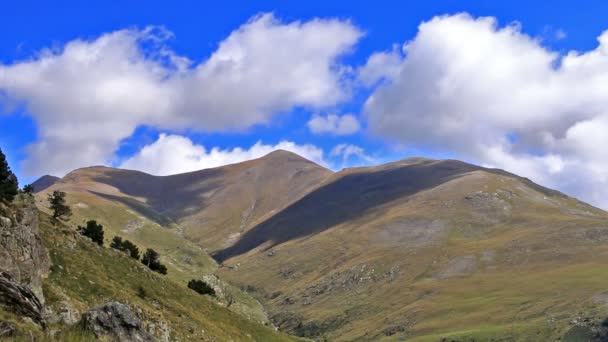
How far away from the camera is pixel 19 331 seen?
11.6m

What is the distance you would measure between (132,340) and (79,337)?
375 inches

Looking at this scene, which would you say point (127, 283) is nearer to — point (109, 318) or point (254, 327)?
point (254, 327)

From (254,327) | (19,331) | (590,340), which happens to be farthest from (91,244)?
(590,340)

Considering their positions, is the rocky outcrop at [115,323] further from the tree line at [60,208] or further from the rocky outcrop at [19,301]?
the tree line at [60,208]

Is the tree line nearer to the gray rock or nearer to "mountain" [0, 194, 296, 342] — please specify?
"mountain" [0, 194, 296, 342]

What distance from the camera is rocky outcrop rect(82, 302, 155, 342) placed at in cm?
1839

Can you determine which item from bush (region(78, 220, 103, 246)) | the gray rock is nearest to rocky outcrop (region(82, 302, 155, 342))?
the gray rock

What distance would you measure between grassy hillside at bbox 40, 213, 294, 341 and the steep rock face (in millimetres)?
1700

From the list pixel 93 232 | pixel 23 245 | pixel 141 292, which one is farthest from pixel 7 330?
pixel 93 232

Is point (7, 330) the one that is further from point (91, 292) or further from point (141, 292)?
point (141, 292)

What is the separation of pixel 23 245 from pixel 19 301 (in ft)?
116

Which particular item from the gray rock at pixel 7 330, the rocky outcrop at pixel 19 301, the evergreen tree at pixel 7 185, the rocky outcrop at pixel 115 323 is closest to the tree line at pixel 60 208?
the evergreen tree at pixel 7 185

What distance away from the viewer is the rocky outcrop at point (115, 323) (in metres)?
18.4

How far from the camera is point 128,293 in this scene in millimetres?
61344
